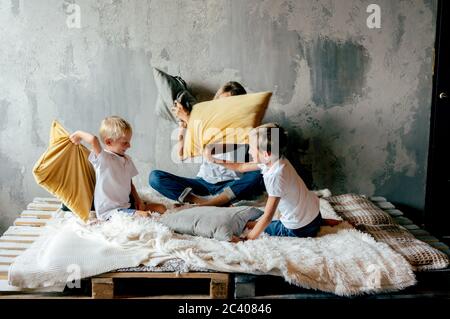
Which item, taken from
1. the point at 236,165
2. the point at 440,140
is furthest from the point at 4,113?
the point at 440,140

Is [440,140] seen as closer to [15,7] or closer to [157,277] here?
[157,277]

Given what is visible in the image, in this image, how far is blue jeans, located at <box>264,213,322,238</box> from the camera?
333 cm

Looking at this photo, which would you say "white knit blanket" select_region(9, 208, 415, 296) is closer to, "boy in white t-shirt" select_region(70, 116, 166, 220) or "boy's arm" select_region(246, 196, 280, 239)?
"boy's arm" select_region(246, 196, 280, 239)

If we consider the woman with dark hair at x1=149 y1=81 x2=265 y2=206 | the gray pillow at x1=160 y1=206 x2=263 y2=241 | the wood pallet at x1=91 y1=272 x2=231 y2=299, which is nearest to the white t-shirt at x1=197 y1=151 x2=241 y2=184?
the woman with dark hair at x1=149 y1=81 x2=265 y2=206

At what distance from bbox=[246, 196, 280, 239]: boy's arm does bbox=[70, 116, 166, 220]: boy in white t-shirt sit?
2.38ft

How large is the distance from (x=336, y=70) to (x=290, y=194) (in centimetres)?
159

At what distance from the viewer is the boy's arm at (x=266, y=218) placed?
125 inches

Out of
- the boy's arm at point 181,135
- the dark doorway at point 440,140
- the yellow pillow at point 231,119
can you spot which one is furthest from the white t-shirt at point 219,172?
the dark doorway at point 440,140

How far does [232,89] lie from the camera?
4133 mm

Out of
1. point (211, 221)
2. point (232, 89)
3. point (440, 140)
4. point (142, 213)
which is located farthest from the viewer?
point (440, 140)

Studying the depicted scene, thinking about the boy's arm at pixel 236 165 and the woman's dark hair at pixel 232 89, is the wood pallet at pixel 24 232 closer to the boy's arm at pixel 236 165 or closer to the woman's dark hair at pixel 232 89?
the boy's arm at pixel 236 165

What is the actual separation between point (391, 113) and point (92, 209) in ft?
8.05

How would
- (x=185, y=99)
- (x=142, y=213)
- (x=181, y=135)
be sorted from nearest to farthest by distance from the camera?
(x=142, y=213), (x=185, y=99), (x=181, y=135)
